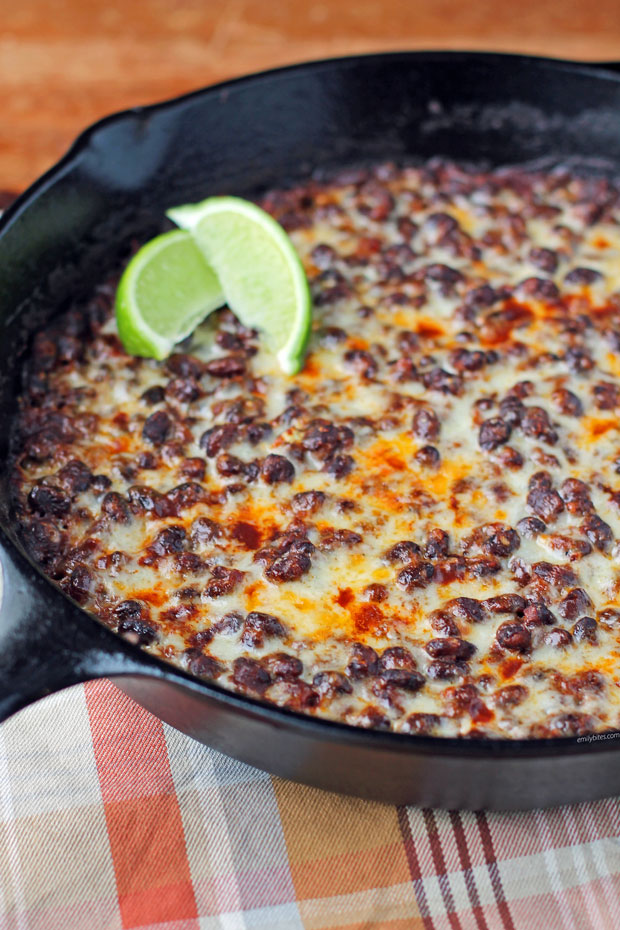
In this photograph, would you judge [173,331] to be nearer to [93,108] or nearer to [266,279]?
[266,279]

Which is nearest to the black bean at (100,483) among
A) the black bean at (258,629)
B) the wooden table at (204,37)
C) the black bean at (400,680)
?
the black bean at (258,629)

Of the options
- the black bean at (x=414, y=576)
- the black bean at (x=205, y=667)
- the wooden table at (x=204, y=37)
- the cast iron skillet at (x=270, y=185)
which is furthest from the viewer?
the wooden table at (x=204, y=37)

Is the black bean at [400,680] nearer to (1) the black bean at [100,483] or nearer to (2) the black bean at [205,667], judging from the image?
(2) the black bean at [205,667]

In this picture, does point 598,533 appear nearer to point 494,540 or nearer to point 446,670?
point 494,540

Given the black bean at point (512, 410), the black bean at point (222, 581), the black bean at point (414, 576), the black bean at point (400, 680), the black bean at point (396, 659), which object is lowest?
the black bean at point (400, 680)

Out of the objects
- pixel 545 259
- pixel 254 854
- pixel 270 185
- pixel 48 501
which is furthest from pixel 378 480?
pixel 270 185

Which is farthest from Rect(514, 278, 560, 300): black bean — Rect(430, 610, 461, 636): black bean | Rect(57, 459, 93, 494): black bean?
Rect(57, 459, 93, 494): black bean

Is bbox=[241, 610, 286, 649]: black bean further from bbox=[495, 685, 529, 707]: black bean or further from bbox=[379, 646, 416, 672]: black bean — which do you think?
bbox=[495, 685, 529, 707]: black bean

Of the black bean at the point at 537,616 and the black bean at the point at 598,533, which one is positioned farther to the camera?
the black bean at the point at 598,533
